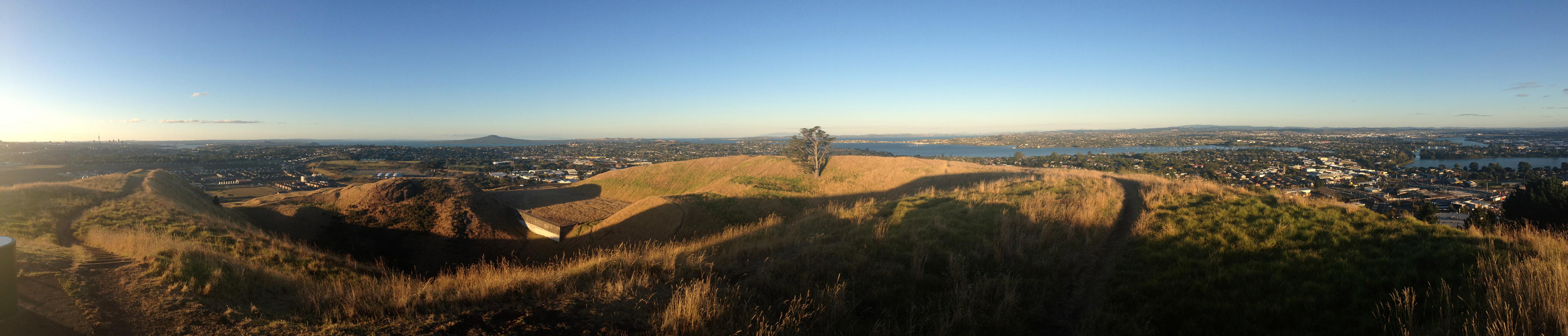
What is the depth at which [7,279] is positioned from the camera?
3414 millimetres

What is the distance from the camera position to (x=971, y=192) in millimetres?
13359

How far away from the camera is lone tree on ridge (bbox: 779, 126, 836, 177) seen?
104 feet

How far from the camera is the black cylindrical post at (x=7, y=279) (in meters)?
Result: 3.34

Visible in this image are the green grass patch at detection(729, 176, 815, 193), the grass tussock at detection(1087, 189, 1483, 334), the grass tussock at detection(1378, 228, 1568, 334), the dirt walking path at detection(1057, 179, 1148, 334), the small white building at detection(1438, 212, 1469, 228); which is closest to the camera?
the grass tussock at detection(1378, 228, 1568, 334)

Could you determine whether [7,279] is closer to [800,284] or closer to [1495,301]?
[800,284]

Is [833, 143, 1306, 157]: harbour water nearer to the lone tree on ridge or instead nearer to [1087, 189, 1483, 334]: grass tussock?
the lone tree on ridge

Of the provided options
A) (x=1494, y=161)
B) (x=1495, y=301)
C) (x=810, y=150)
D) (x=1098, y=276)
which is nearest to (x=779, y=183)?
(x=810, y=150)

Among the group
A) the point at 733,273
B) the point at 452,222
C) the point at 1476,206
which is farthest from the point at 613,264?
the point at 1476,206

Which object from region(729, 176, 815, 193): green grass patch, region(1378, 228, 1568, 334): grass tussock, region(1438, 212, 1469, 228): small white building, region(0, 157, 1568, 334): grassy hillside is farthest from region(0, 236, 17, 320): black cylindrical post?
region(729, 176, 815, 193): green grass patch

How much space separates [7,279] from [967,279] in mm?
7934

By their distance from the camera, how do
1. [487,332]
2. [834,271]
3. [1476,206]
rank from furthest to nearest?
[1476,206]
[834,271]
[487,332]

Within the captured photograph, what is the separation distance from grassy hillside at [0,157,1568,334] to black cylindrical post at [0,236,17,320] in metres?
0.97

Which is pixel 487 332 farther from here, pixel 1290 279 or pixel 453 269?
pixel 453 269

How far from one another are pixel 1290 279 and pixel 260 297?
434 inches
